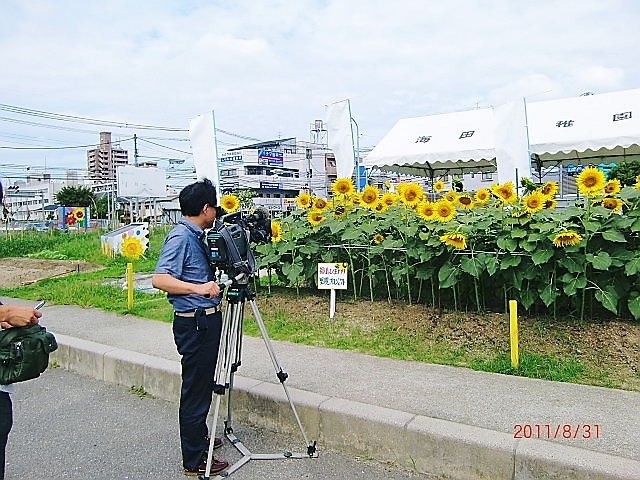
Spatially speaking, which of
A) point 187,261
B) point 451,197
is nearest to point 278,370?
point 187,261

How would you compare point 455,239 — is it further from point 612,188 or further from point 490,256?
point 612,188

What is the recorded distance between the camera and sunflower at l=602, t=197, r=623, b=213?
5.36 m

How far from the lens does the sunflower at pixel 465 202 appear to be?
630cm

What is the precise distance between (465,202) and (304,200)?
223 centimetres

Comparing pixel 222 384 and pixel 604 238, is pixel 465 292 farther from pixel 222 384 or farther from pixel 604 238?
pixel 222 384

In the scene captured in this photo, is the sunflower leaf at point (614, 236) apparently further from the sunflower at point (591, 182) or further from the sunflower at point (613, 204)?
the sunflower at point (591, 182)

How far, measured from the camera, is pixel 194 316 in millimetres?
3547

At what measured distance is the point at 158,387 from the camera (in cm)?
523

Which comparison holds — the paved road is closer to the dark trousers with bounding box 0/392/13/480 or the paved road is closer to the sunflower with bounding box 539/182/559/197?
the dark trousers with bounding box 0/392/13/480

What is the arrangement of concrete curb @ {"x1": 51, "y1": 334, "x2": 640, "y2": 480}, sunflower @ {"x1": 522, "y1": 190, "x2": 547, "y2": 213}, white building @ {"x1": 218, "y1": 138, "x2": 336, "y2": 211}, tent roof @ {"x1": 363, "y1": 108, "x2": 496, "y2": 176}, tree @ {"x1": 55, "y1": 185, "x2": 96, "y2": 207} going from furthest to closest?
white building @ {"x1": 218, "y1": 138, "x2": 336, "y2": 211} < tree @ {"x1": 55, "y1": 185, "x2": 96, "y2": 207} < tent roof @ {"x1": 363, "y1": 108, "x2": 496, "y2": 176} < sunflower @ {"x1": 522, "y1": 190, "x2": 547, "y2": 213} < concrete curb @ {"x1": 51, "y1": 334, "x2": 640, "y2": 480}

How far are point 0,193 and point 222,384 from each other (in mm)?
1694

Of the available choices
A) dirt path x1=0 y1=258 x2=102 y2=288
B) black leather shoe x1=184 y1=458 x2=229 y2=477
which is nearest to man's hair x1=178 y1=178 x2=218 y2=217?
black leather shoe x1=184 y1=458 x2=229 y2=477
